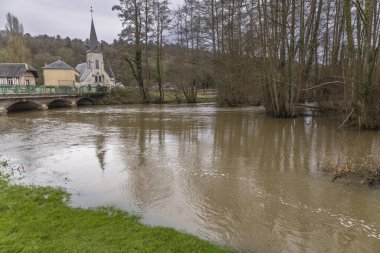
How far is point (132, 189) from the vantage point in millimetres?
7090

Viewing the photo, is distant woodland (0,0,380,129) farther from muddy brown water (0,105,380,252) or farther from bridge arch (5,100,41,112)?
bridge arch (5,100,41,112)

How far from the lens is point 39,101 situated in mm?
31656

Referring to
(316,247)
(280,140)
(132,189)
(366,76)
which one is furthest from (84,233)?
(366,76)

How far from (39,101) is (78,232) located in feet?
102

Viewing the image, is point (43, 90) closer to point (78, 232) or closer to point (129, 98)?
point (129, 98)

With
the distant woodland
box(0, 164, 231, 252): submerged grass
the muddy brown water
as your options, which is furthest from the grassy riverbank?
box(0, 164, 231, 252): submerged grass

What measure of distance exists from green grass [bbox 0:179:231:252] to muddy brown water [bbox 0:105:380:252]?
1.63 feet

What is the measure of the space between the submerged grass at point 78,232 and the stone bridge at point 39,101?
25456 mm

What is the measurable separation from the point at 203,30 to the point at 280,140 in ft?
76.6

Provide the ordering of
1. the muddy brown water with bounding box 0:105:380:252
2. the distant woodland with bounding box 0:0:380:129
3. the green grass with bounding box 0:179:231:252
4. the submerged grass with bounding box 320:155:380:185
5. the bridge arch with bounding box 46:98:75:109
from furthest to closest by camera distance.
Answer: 1. the bridge arch with bounding box 46:98:75:109
2. the distant woodland with bounding box 0:0:380:129
3. the submerged grass with bounding box 320:155:380:185
4. the muddy brown water with bounding box 0:105:380:252
5. the green grass with bounding box 0:179:231:252

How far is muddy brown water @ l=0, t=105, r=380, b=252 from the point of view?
5.00m

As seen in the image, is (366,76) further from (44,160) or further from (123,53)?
(123,53)

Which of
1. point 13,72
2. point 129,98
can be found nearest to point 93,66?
point 13,72

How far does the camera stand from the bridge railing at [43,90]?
2784 cm
